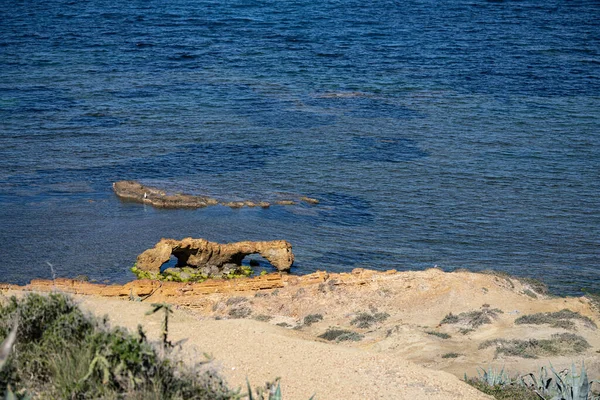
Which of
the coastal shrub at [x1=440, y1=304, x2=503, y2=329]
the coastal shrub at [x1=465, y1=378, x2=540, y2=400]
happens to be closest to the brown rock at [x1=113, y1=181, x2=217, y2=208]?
the coastal shrub at [x1=440, y1=304, x2=503, y2=329]

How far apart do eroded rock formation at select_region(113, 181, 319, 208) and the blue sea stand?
312mm

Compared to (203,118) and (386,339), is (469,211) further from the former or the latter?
(203,118)

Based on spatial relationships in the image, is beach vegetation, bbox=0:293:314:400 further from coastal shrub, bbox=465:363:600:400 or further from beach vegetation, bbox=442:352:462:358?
beach vegetation, bbox=442:352:462:358

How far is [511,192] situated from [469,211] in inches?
81.7

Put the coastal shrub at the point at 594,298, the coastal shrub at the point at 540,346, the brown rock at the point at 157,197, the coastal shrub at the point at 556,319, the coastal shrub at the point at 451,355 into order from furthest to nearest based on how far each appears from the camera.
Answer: the brown rock at the point at 157,197
the coastal shrub at the point at 594,298
the coastal shrub at the point at 556,319
the coastal shrub at the point at 540,346
the coastal shrub at the point at 451,355

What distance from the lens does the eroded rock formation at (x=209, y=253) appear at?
15.6 m

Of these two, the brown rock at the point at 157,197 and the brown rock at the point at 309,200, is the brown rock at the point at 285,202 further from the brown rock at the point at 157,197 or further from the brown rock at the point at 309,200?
the brown rock at the point at 157,197

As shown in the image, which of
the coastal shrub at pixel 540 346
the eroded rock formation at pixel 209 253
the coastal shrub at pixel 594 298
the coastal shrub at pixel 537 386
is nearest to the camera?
the coastal shrub at pixel 537 386

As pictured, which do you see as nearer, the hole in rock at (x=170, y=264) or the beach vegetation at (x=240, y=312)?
the beach vegetation at (x=240, y=312)

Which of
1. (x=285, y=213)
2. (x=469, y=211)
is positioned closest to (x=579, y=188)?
(x=469, y=211)

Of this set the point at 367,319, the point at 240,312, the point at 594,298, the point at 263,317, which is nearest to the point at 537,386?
the point at 367,319

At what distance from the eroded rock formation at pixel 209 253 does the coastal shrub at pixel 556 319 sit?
5.19m

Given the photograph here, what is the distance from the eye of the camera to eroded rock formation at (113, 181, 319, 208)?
20.2 m

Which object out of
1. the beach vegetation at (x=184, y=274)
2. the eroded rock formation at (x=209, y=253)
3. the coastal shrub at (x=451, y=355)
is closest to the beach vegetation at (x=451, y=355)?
the coastal shrub at (x=451, y=355)
